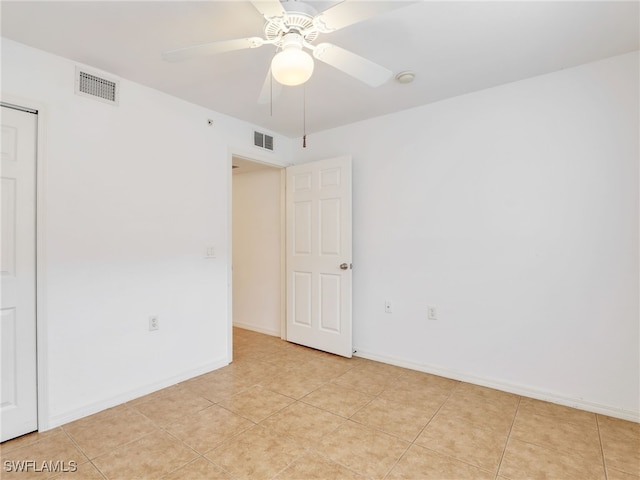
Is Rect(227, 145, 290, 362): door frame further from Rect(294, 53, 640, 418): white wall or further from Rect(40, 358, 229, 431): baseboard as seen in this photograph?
Rect(294, 53, 640, 418): white wall

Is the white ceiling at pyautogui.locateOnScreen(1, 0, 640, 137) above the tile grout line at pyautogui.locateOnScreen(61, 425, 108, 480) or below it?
above

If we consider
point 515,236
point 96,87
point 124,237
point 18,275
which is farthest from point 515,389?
point 96,87

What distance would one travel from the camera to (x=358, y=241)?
346 cm

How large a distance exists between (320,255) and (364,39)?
211 cm

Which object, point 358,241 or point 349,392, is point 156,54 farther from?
point 349,392

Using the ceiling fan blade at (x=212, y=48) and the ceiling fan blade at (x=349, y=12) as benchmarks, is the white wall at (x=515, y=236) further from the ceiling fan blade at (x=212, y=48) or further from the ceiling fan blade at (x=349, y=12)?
the ceiling fan blade at (x=212, y=48)

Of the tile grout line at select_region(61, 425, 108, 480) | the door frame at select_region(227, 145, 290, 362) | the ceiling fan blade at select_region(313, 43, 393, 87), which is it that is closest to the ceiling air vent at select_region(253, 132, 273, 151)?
the door frame at select_region(227, 145, 290, 362)

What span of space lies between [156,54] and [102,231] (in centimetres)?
128

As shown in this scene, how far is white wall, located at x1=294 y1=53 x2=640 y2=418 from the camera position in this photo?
2248mm

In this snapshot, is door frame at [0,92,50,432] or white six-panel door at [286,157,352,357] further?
white six-panel door at [286,157,352,357]

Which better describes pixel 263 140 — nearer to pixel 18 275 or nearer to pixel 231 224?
pixel 231 224

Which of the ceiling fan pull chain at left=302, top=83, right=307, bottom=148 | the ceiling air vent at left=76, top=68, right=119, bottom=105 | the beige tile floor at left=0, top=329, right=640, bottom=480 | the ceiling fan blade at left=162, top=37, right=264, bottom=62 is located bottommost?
the beige tile floor at left=0, top=329, right=640, bottom=480

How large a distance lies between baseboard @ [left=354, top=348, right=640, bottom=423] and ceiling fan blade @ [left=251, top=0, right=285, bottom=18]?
2890mm

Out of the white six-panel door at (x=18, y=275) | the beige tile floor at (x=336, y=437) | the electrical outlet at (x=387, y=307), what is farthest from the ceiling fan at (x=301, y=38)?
the electrical outlet at (x=387, y=307)
